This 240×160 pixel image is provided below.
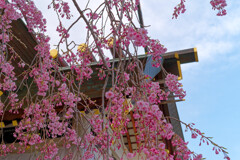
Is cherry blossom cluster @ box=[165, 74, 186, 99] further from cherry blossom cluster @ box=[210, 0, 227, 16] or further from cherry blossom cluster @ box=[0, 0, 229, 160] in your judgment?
cherry blossom cluster @ box=[210, 0, 227, 16]

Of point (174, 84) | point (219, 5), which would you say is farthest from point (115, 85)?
point (219, 5)

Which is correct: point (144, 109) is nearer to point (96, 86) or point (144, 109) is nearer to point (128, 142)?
point (96, 86)

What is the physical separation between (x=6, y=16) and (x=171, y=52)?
3.69 metres

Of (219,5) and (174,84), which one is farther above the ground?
(219,5)

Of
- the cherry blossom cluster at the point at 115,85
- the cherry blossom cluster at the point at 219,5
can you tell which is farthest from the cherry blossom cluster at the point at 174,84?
the cherry blossom cluster at the point at 219,5

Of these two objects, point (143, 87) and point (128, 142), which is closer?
point (143, 87)

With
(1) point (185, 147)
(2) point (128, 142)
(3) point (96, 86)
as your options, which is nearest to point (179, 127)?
(2) point (128, 142)

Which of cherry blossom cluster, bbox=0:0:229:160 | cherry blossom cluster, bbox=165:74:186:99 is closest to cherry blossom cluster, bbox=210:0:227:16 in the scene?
cherry blossom cluster, bbox=0:0:229:160

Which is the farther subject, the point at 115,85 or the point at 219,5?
the point at 219,5

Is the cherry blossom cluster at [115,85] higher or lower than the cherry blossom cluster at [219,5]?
lower

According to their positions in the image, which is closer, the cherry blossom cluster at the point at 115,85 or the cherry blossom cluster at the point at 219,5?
the cherry blossom cluster at the point at 115,85

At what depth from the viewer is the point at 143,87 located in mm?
1479

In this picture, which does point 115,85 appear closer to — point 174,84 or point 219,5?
point 174,84

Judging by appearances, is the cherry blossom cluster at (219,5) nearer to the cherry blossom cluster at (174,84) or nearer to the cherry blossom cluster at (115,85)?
the cherry blossom cluster at (115,85)
